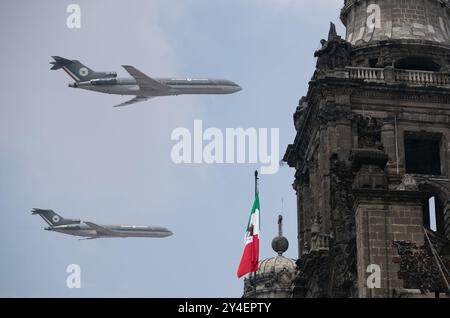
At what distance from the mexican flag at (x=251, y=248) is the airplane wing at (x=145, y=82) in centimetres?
2324

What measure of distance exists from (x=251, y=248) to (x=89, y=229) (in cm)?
2671

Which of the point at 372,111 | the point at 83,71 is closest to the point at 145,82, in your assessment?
the point at 83,71

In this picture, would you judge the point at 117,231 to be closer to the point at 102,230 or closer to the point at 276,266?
the point at 102,230

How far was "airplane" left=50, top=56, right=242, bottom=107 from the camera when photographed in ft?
330

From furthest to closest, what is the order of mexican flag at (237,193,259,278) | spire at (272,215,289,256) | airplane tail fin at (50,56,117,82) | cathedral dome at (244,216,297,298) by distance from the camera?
spire at (272,215,289,256) → cathedral dome at (244,216,297,298) → airplane tail fin at (50,56,117,82) → mexican flag at (237,193,259,278)

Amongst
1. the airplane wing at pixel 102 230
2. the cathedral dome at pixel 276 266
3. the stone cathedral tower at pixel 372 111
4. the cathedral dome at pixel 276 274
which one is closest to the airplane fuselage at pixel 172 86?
the stone cathedral tower at pixel 372 111

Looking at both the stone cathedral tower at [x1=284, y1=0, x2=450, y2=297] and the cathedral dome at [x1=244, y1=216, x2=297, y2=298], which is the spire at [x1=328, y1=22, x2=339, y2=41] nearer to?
the stone cathedral tower at [x1=284, y1=0, x2=450, y2=297]

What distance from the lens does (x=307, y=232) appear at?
9975cm

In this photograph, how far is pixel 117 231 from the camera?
107875 millimetres

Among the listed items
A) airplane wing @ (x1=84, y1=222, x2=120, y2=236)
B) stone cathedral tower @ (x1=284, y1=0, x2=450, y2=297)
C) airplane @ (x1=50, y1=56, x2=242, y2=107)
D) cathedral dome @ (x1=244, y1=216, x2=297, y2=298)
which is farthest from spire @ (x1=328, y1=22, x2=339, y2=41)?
cathedral dome @ (x1=244, y1=216, x2=297, y2=298)

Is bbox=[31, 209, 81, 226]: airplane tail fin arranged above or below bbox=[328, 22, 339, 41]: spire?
below

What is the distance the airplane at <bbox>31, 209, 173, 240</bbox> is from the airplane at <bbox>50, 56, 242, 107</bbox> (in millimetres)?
7952

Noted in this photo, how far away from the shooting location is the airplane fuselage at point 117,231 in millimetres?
101375
